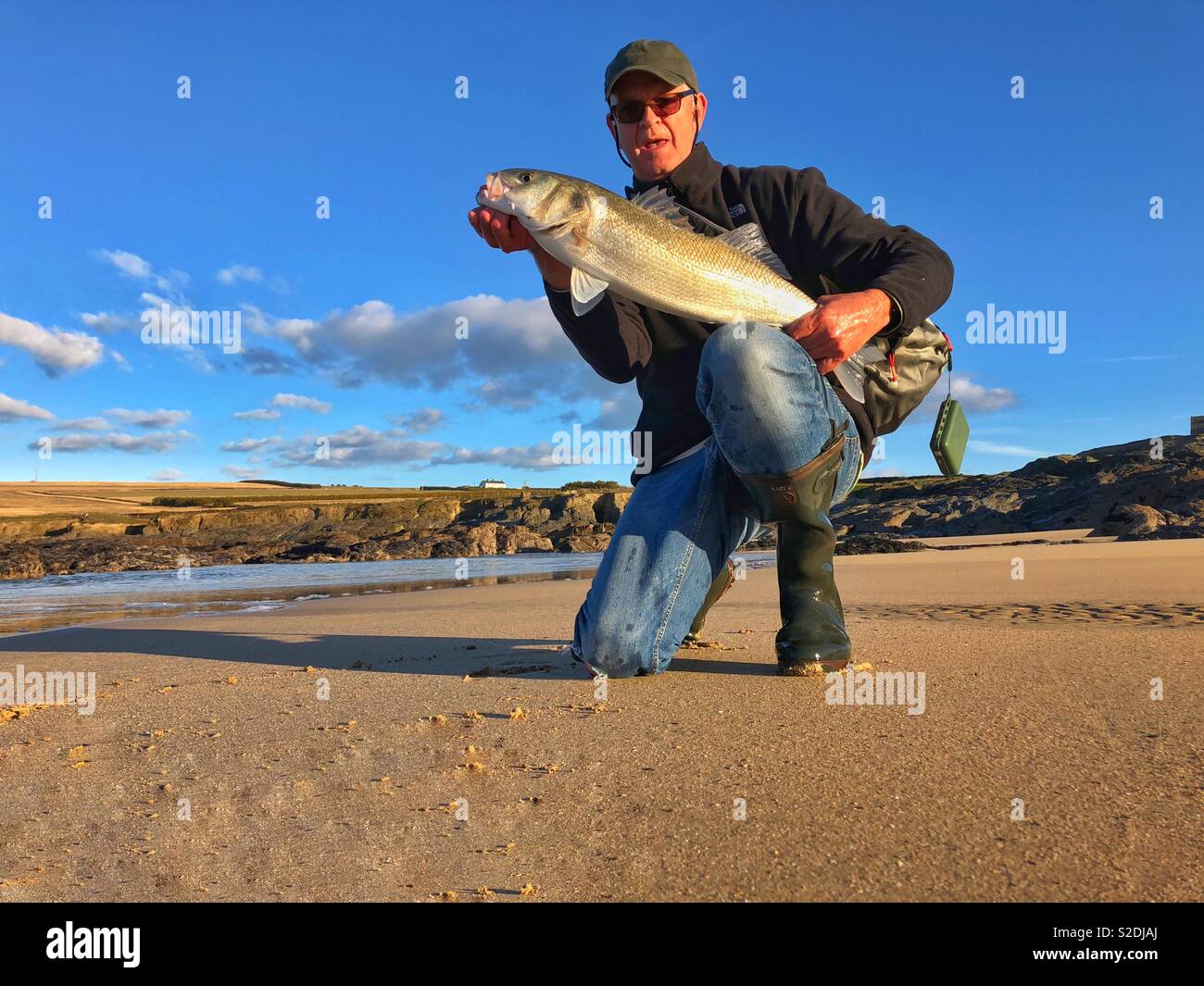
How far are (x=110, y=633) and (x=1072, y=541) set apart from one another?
15092mm

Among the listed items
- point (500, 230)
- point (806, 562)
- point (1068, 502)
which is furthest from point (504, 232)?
point (1068, 502)

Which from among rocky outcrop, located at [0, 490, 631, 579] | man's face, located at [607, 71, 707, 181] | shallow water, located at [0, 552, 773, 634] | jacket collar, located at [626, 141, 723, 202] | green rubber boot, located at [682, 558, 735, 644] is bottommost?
shallow water, located at [0, 552, 773, 634]

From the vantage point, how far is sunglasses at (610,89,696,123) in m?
3.81

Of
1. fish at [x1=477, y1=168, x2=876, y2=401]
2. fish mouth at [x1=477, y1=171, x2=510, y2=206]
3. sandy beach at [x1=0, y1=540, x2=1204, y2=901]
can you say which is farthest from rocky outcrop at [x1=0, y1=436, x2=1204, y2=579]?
fish mouth at [x1=477, y1=171, x2=510, y2=206]

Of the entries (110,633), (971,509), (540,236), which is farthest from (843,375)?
(971,509)

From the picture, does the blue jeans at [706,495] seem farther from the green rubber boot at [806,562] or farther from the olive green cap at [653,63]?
the olive green cap at [653,63]

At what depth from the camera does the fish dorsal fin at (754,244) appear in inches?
131

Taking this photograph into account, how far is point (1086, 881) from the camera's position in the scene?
129 cm

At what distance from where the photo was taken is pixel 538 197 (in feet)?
10.6

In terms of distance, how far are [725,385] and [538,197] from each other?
1073 millimetres

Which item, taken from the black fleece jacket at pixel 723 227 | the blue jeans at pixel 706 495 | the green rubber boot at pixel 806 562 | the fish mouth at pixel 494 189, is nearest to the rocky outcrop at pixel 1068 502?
the black fleece jacket at pixel 723 227

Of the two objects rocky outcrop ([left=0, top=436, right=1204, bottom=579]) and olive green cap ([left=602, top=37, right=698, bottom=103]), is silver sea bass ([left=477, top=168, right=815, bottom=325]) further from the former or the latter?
rocky outcrop ([left=0, top=436, right=1204, bottom=579])

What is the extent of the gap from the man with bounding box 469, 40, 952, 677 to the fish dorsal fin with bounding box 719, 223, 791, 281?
0.27 m

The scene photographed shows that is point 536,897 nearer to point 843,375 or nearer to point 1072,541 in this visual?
point 843,375
